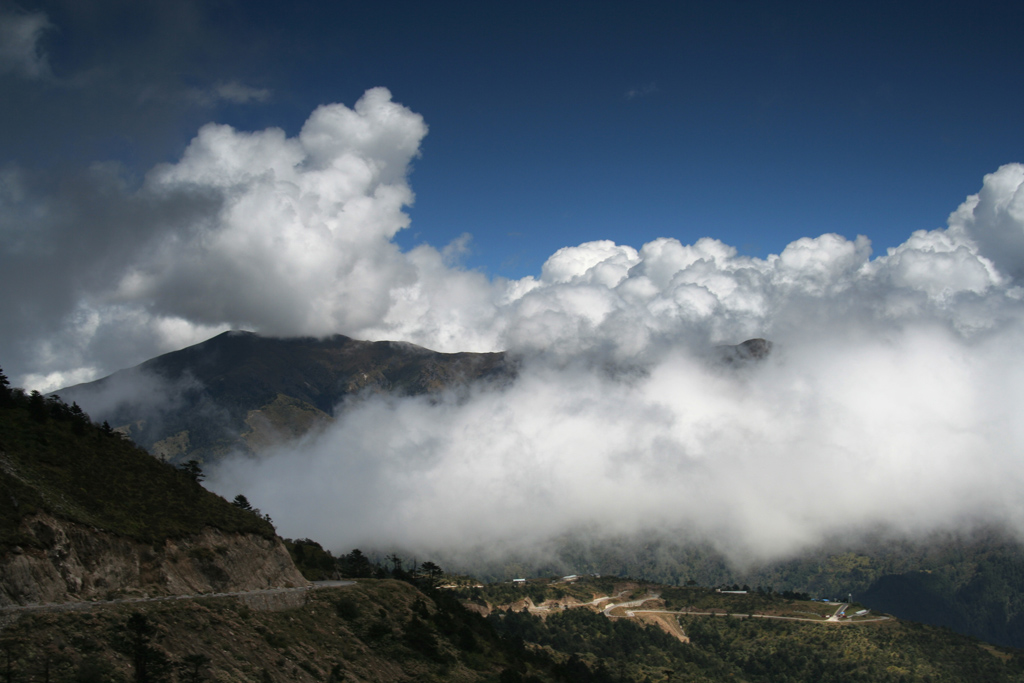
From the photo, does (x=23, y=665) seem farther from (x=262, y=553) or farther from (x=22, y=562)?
(x=262, y=553)

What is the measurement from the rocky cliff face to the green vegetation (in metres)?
1.11

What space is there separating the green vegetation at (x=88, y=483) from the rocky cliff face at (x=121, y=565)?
1106 millimetres

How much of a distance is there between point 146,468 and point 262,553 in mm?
16100

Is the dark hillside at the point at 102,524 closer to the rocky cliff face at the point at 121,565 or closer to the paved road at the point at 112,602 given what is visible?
the rocky cliff face at the point at 121,565

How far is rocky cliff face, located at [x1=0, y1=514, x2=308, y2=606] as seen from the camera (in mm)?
44031

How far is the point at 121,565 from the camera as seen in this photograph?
52.9 metres

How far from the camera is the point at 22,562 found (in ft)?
143

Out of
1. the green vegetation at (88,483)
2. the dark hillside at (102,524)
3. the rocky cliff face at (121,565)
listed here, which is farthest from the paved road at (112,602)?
the green vegetation at (88,483)

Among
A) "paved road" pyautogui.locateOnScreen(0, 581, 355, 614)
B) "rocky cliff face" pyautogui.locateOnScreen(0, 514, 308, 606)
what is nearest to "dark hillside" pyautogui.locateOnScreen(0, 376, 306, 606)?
"rocky cliff face" pyautogui.locateOnScreen(0, 514, 308, 606)

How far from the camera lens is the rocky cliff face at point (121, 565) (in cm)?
4403

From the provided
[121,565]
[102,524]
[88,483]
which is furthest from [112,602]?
[88,483]

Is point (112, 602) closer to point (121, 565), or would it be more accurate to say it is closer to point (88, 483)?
point (121, 565)

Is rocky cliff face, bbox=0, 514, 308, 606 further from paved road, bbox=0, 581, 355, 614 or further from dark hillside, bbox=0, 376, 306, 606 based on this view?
paved road, bbox=0, 581, 355, 614

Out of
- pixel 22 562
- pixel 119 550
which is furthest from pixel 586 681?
pixel 22 562
